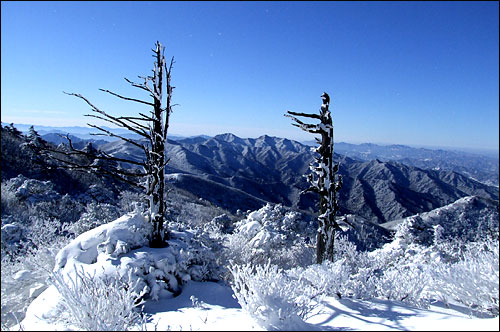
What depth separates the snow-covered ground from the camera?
331cm

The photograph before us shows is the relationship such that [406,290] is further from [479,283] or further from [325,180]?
[325,180]

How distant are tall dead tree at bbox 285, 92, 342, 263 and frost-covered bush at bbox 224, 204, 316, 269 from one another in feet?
17.8

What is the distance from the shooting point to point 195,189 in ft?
315

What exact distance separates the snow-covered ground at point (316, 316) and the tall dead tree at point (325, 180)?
2.21 metres

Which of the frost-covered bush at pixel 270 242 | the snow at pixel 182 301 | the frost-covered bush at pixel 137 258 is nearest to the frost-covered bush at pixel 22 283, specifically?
the snow at pixel 182 301

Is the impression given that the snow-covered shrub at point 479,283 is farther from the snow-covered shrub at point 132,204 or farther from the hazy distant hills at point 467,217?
the hazy distant hills at point 467,217

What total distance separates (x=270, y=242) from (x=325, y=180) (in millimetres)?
9755

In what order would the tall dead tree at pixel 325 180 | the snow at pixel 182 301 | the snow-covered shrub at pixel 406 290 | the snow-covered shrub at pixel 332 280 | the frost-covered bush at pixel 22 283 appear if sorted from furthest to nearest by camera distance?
the tall dead tree at pixel 325 180
the snow-covered shrub at pixel 406 290
the snow-covered shrub at pixel 332 280
the frost-covered bush at pixel 22 283
the snow at pixel 182 301

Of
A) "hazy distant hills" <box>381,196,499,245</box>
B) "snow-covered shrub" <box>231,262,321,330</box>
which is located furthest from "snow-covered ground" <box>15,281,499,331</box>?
"hazy distant hills" <box>381,196,499,245</box>

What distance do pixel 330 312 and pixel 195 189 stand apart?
310ft

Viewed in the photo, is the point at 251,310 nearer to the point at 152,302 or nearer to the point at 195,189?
the point at 152,302

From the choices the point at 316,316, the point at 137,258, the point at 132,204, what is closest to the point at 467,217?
the point at 316,316

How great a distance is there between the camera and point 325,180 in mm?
6891

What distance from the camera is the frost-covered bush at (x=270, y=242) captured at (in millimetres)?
14015
